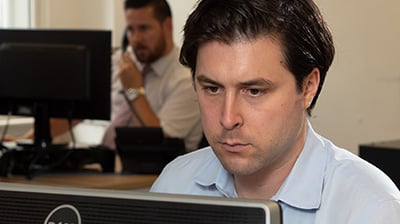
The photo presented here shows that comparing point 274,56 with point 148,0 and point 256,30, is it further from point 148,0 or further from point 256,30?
point 148,0

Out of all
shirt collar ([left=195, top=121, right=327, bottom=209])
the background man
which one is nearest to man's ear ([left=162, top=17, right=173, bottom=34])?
the background man

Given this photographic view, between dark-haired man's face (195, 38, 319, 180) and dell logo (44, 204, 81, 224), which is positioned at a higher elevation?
dark-haired man's face (195, 38, 319, 180)

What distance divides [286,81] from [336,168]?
0.16 metres

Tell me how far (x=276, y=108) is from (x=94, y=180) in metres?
1.96

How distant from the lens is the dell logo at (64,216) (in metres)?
0.77

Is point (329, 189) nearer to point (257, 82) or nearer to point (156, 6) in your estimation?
point (257, 82)

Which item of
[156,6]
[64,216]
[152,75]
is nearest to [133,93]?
[152,75]

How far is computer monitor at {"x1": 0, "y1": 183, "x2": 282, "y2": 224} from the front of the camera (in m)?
0.73

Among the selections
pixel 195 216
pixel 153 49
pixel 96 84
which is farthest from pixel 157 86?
pixel 195 216

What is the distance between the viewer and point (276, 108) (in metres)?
1.13

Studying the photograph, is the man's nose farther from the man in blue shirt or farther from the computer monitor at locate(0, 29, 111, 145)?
the computer monitor at locate(0, 29, 111, 145)

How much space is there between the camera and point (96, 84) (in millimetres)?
3064

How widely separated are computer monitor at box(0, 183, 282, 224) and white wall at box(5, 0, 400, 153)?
110 inches

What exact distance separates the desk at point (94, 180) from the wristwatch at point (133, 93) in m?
0.52
